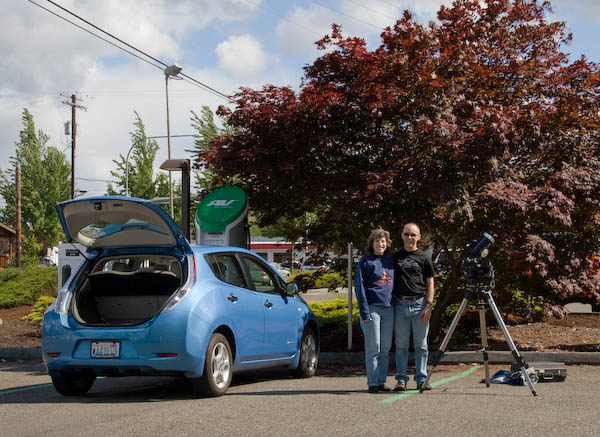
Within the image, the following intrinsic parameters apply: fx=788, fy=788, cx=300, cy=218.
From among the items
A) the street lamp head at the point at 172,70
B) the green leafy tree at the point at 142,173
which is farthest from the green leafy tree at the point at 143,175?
the street lamp head at the point at 172,70

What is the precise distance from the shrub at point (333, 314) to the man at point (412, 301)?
645 centimetres

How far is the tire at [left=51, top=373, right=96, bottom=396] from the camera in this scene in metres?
8.36

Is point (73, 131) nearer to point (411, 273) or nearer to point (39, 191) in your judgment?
point (39, 191)

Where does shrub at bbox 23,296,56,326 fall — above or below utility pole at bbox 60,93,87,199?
below

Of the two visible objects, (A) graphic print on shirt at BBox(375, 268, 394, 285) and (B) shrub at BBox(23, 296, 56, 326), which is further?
(B) shrub at BBox(23, 296, 56, 326)

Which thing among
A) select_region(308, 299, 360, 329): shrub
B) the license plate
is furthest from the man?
select_region(308, 299, 360, 329): shrub

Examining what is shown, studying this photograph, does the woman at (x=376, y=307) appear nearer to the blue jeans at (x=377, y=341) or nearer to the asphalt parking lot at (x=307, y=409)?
the blue jeans at (x=377, y=341)

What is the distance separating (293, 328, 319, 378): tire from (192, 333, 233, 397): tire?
182 centimetres

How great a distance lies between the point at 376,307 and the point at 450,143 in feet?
10.0

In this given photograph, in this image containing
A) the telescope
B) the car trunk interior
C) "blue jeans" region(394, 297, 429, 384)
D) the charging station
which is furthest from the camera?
the charging station

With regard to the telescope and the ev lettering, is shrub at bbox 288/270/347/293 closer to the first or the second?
the ev lettering

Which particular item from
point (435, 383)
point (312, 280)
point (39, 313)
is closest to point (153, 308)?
point (435, 383)

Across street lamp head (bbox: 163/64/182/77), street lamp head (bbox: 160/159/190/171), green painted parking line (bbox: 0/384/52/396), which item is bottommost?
Result: green painted parking line (bbox: 0/384/52/396)

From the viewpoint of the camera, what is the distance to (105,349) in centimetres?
785
